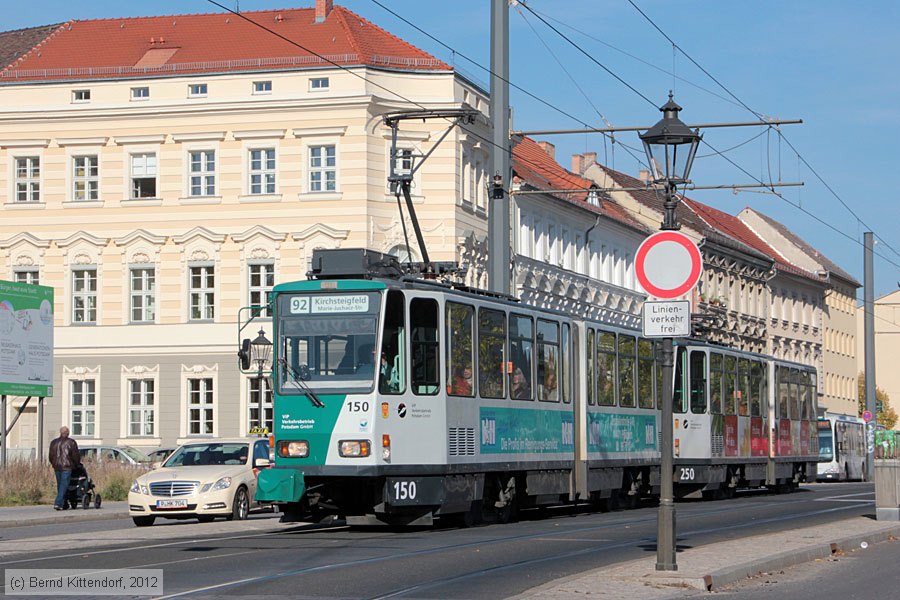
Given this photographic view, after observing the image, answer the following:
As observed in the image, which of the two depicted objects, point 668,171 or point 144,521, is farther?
point 144,521

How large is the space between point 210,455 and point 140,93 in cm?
3210

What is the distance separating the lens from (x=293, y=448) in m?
21.3

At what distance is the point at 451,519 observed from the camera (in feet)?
82.7

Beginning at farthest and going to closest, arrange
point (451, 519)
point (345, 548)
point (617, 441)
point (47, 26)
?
1. point (47, 26)
2. point (617, 441)
3. point (451, 519)
4. point (345, 548)

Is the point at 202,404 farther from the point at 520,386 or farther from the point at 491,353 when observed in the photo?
the point at 491,353

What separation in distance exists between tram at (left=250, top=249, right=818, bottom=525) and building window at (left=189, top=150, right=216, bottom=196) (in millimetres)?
29627

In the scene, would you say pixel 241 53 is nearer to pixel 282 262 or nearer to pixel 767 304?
pixel 282 262

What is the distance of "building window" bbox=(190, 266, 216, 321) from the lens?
56.1m

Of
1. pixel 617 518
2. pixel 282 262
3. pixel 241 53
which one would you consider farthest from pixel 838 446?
pixel 617 518

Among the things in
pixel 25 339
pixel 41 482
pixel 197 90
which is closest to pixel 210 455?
A: pixel 41 482

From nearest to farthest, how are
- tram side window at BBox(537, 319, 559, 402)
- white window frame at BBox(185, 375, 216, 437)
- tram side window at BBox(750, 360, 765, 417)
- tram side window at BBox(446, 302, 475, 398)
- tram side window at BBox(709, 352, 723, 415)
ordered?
tram side window at BBox(446, 302, 475, 398) → tram side window at BBox(537, 319, 559, 402) → tram side window at BBox(709, 352, 723, 415) → tram side window at BBox(750, 360, 765, 417) → white window frame at BBox(185, 375, 216, 437)

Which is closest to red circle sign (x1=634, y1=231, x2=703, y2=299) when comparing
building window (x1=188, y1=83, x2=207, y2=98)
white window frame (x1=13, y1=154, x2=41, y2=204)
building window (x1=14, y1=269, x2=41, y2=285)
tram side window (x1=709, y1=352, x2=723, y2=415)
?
tram side window (x1=709, y1=352, x2=723, y2=415)

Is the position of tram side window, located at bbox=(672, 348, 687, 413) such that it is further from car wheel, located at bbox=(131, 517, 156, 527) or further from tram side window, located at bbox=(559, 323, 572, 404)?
car wheel, located at bbox=(131, 517, 156, 527)

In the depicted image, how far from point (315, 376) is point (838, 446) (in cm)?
4659
